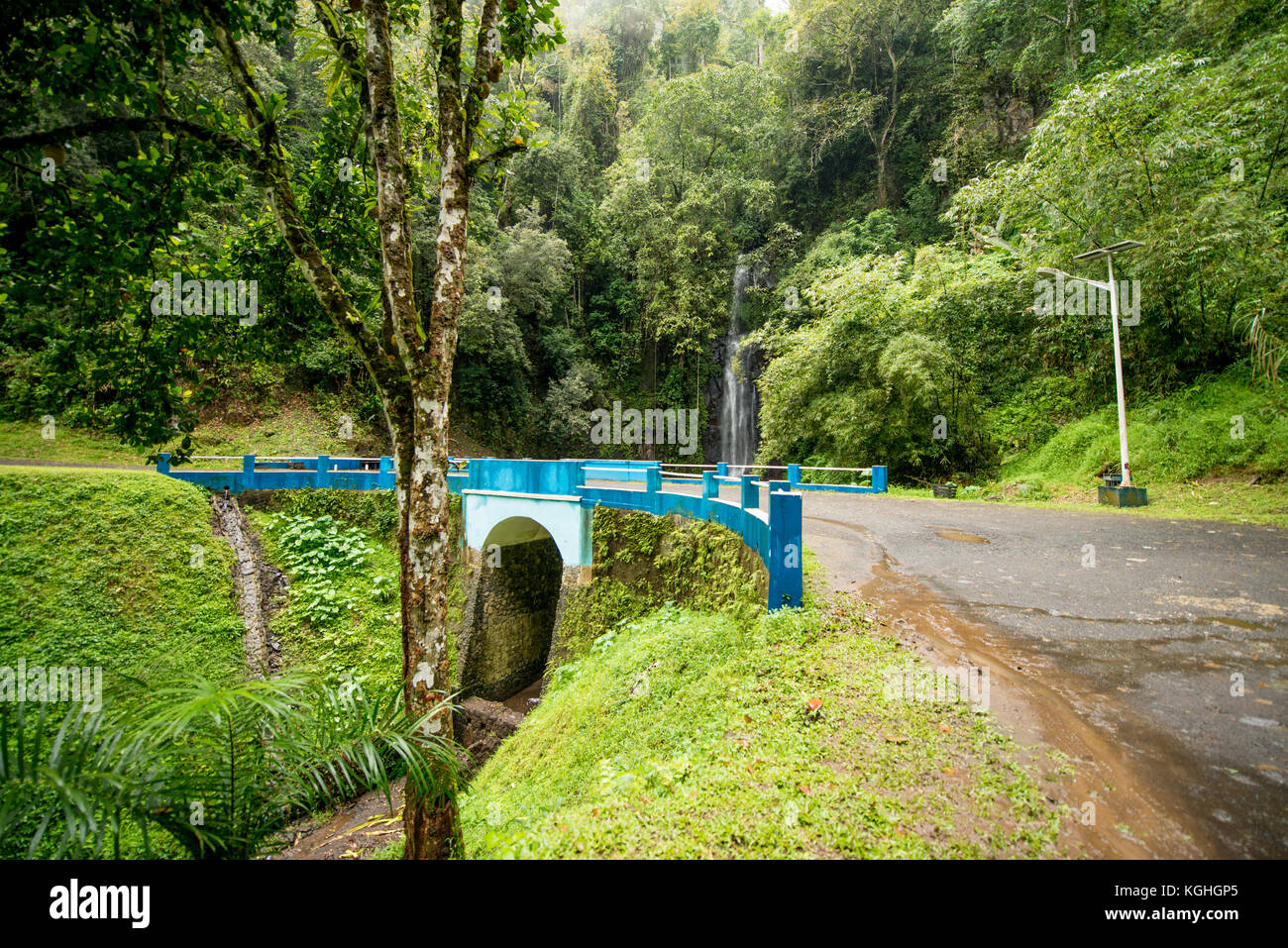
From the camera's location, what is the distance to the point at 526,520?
460 inches

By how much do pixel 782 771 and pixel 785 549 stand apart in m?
2.01

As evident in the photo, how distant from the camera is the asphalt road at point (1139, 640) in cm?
226

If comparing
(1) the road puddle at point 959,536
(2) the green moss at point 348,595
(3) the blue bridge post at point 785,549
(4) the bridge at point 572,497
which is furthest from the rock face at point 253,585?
(1) the road puddle at point 959,536

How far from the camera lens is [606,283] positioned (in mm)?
31906

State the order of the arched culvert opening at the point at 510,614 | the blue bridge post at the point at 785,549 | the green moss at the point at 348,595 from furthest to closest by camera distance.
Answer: the arched culvert opening at the point at 510,614, the green moss at the point at 348,595, the blue bridge post at the point at 785,549

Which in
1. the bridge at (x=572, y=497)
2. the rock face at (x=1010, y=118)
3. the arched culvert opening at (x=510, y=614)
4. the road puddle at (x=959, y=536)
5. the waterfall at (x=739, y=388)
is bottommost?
the arched culvert opening at (x=510, y=614)

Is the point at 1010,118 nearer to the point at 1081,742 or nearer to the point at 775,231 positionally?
the point at 775,231

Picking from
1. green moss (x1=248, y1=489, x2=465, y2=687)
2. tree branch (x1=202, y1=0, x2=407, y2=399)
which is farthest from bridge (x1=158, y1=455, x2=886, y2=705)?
tree branch (x1=202, y1=0, x2=407, y2=399)

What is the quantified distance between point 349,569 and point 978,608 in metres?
13.0

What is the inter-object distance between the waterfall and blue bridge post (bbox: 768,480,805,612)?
72.9 feet

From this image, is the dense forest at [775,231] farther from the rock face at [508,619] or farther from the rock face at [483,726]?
the rock face at [483,726]

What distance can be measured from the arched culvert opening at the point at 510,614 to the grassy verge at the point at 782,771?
606cm

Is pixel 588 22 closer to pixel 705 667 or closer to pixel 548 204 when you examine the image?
pixel 548 204

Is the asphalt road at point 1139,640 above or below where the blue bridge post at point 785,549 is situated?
below
